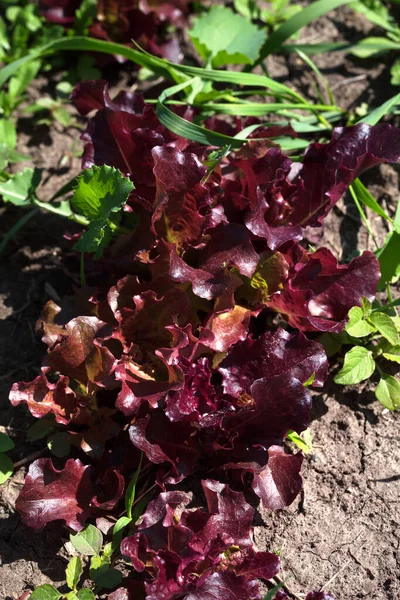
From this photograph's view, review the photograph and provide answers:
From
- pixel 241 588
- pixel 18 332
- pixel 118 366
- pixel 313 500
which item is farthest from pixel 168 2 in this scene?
pixel 241 588

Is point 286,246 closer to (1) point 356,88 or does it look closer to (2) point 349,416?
(2) point 349,416

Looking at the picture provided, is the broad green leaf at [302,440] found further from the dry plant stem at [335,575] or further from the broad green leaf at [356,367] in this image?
the dry plant stem at [335,575]

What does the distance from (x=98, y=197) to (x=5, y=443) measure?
2.72 feet

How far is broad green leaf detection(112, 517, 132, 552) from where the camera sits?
2088 millimetres

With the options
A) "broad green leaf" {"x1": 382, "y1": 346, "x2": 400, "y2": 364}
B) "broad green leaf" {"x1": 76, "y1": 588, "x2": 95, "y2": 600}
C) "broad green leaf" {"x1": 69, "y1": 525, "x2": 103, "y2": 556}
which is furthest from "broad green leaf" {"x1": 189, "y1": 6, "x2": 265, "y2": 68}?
"broad green leaf" {"x1": 76, "y1": 588, "x2": 95, "y2": 600}

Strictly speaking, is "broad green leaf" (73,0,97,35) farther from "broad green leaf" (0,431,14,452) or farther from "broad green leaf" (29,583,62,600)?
"broad green leaf" (29,583,62,600)

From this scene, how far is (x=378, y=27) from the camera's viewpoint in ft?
11.1

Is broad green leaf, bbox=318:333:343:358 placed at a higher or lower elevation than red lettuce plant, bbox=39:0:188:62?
lower

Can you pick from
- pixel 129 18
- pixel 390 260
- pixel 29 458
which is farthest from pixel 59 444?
pixel 129 18

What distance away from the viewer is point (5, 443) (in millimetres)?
2223

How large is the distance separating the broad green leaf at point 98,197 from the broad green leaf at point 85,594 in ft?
3.26

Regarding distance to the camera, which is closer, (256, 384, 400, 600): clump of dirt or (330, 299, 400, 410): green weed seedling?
(256, 384, 400, 600): clump of dirt

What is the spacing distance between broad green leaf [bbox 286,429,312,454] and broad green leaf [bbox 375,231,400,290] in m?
0.63

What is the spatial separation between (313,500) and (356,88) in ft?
6.27
